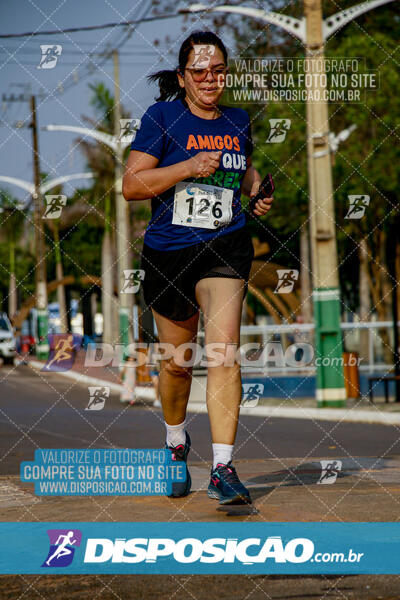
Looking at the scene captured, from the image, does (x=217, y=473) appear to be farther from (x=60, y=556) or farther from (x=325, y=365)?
(x=325, y=365)

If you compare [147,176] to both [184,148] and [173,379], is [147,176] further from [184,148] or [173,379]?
[173,379]

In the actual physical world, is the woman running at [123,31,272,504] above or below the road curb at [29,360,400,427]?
above

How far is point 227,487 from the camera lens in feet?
16.0

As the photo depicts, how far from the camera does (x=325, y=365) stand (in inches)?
611

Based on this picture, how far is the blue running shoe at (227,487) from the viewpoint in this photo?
486cm

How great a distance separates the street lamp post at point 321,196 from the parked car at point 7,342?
29.4 metres

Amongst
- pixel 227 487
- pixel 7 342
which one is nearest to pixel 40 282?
pixel 7 342

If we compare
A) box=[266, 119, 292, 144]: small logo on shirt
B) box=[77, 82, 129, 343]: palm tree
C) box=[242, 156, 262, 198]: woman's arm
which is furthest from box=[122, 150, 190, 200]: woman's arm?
box=[77, 82, 129, 343]: palm tree

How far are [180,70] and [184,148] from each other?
1.62 ft

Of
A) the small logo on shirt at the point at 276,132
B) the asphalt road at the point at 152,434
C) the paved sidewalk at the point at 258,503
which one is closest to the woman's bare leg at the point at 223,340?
the paved sidewalk at the point at 258,503

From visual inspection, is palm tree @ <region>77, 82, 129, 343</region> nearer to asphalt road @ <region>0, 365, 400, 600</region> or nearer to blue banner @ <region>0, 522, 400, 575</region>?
asphalt road @ <region>0, 365, 400, 600</region>

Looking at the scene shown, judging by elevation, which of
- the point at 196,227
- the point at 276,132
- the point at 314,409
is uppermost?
the point at 276,132

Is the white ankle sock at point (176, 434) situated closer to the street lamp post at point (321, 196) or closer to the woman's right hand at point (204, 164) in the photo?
the woman's right hand at point (204, 164)

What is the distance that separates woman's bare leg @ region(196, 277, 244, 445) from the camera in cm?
509
